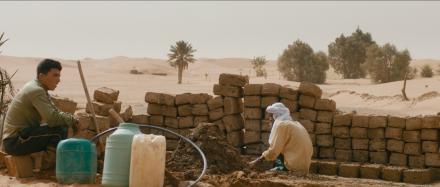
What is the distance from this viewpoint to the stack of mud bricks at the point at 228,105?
12.5 m

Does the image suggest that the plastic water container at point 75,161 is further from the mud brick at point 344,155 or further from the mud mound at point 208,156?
the mud brick at point 344,155

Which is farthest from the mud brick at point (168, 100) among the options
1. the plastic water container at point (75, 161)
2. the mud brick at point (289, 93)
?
the plastic water container at point (75, 161)

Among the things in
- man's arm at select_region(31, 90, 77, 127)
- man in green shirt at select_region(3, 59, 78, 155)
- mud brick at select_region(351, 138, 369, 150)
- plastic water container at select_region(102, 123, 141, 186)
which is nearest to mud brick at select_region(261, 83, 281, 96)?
mud brick at select_region(351, 138, 369, 150)

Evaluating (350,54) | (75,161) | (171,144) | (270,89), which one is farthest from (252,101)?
(350,54)

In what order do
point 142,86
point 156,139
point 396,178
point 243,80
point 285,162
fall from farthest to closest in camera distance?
point 142,86 → point 243,80 → point 396,178 → point 285,162 → point 156,139

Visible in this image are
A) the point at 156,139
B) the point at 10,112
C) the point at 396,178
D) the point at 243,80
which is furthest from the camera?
the point at 243,80

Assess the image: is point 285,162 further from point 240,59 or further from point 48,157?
point 240,59

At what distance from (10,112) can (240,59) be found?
9744 centimetres

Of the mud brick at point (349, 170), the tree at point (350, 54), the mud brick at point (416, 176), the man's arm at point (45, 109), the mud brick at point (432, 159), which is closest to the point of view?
the man's arm at point (45, 109)

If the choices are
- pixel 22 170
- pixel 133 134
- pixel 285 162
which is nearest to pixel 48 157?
pixel 22 170

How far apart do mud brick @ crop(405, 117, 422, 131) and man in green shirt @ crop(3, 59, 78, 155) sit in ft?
23.1

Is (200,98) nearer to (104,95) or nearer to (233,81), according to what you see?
(233,81)

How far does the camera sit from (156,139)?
18.6 feet

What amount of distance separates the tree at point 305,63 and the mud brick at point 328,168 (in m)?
39.5
